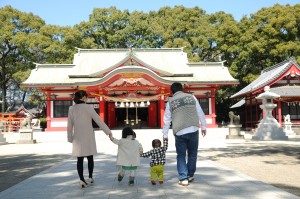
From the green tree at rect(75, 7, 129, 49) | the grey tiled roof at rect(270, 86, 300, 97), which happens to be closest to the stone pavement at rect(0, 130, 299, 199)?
the grey tiled roof at rect(270, 86, 300, 97)

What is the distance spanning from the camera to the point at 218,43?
3347 centimetres

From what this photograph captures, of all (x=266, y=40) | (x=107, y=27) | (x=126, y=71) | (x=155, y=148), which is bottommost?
(x=155, y=148)

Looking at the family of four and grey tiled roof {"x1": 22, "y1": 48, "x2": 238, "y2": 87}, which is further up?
grey tiled roof {"x1": 22, "y1": 48, "x2": 238, "y2": 87}

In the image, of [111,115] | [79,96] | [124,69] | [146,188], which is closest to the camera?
[146,188]

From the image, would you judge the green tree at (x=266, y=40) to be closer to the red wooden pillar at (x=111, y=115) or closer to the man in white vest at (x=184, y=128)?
the red wooden pillar at (x=111, y=115)

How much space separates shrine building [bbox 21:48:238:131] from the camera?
23.7 m

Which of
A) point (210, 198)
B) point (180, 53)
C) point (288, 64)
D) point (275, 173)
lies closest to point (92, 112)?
point (210, 198)

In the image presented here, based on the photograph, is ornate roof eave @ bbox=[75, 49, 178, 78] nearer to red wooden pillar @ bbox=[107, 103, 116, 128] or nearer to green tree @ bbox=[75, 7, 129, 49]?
red wooden pillar @ bbox=[107, 103, 116, 128]

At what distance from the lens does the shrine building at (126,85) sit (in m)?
23.7

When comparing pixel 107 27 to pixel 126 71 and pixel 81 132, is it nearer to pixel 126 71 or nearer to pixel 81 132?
pixel 126 71

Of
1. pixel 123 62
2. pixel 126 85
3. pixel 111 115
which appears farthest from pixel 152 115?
pixel 123 62

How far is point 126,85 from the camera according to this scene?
24359 millimetres

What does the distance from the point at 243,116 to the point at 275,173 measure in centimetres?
2712

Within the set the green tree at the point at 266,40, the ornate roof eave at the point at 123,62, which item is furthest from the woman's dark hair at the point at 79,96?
the green tree at the point at 266,40
